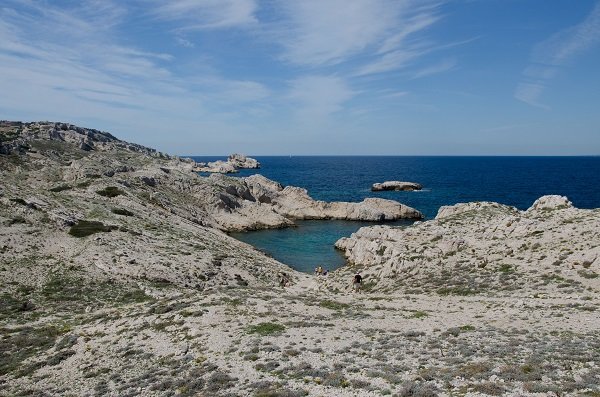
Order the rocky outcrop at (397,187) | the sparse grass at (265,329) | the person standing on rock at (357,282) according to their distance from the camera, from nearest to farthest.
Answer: the sparse grass at (265,329), the person standing on rock at (357,282), the rocky outcrop at (397,187)

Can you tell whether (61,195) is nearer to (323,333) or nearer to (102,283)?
(102,283)

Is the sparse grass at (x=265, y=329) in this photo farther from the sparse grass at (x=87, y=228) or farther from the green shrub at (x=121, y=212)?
the green shrub at (x=121, y=212)

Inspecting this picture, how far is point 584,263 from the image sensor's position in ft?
109

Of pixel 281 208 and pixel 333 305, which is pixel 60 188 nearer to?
pixel 281 208

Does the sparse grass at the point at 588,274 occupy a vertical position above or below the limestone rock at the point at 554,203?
below

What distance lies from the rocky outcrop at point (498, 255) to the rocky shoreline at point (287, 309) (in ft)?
0.64

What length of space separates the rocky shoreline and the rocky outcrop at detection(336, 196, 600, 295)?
19cm

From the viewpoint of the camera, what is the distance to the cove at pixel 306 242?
66.6m

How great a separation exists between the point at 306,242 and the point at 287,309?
5145cm

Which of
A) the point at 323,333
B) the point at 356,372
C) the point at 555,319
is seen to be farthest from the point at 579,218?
the point at 356,372

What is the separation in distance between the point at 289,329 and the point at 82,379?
11.2 meters

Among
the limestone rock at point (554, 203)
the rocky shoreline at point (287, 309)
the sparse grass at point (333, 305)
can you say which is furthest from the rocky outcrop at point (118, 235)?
the limestone rock at point (554, 203)

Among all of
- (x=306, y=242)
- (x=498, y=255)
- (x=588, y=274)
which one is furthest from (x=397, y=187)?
(x=588, y=274)

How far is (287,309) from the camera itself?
98.5 feet
